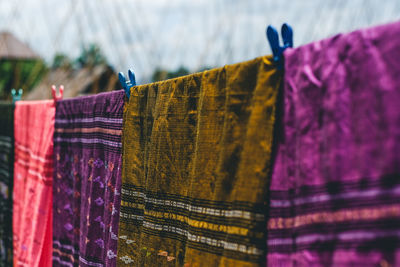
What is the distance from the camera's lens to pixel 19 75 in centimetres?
370

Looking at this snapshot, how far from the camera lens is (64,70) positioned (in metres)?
3.33

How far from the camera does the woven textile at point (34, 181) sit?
5.20 ft

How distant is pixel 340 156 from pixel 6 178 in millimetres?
1812

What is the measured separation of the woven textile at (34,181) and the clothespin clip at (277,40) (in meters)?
1.12

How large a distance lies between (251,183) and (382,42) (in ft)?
0.91

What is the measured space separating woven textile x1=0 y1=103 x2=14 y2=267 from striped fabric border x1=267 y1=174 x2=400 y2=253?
161cm

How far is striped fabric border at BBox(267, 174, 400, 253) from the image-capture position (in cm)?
50

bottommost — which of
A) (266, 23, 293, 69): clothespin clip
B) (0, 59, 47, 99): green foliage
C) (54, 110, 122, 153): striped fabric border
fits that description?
(54, 110, 122, 153): striped fabric border

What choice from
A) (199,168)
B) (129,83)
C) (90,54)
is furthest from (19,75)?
(199,168)

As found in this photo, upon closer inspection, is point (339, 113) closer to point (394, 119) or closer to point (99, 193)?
point (394, 119)

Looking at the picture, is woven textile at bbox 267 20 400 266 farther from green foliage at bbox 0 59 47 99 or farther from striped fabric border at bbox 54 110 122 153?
green foliage at bbox 0 59 47 99

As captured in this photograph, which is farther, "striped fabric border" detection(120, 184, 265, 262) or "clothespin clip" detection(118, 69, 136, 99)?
"clothespin clip" detection(118, 69, 136, 99)

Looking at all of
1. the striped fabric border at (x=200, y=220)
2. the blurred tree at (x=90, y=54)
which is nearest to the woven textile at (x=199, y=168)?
the striped fabric border at (x=200, y=220)

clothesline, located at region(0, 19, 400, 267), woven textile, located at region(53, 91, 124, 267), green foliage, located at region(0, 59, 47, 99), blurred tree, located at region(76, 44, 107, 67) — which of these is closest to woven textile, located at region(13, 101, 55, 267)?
woven textile, located at region(53, 91, 124, 267)
